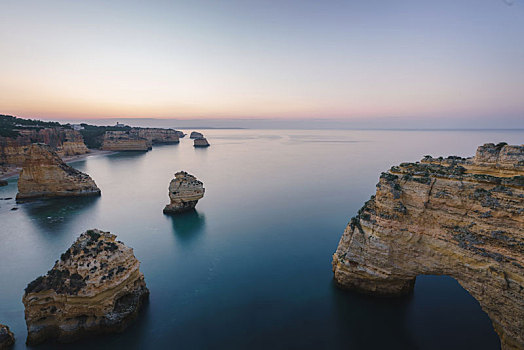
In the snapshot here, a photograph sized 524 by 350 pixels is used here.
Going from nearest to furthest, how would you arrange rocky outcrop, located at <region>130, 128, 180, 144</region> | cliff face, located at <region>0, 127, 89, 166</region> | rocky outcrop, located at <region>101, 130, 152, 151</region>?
cliff face, located at <region>0, 127, 89, 166</region>
rocky outcrop, located at <region>101, 130, 152, 151</region>
rocky outcrop, located at <region>130, 128, 180, 144</region>

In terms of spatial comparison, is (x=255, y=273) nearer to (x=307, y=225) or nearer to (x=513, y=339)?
(x=307, y=225)

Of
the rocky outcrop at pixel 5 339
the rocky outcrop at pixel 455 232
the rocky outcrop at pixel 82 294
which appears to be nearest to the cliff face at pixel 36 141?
the rocky outcrop at pixel 5 339

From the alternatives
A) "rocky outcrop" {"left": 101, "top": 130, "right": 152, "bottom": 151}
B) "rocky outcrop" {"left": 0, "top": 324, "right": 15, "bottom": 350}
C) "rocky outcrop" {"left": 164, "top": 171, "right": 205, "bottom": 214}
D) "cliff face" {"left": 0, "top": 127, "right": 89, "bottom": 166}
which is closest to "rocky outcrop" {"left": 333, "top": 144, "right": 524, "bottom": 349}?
"rocky outcrop" {"left": 0, "top": 324, "right": 15, "bottom": 350}

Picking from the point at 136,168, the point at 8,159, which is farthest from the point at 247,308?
the point at 8,159

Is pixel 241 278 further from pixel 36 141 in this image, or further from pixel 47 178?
pixel 36 141

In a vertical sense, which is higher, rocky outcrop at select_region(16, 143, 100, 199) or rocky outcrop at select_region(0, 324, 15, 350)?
rocky outcrop at select_region(16, 143, 100, 199)

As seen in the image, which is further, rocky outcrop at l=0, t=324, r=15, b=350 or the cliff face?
the cliff face

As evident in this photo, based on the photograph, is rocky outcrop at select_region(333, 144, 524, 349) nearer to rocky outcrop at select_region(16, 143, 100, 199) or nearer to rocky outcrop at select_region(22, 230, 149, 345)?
rocky outcrop at select_region(22, 230, 149, 345)

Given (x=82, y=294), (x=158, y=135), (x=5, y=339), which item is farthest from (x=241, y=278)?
(x=158, y=135)
